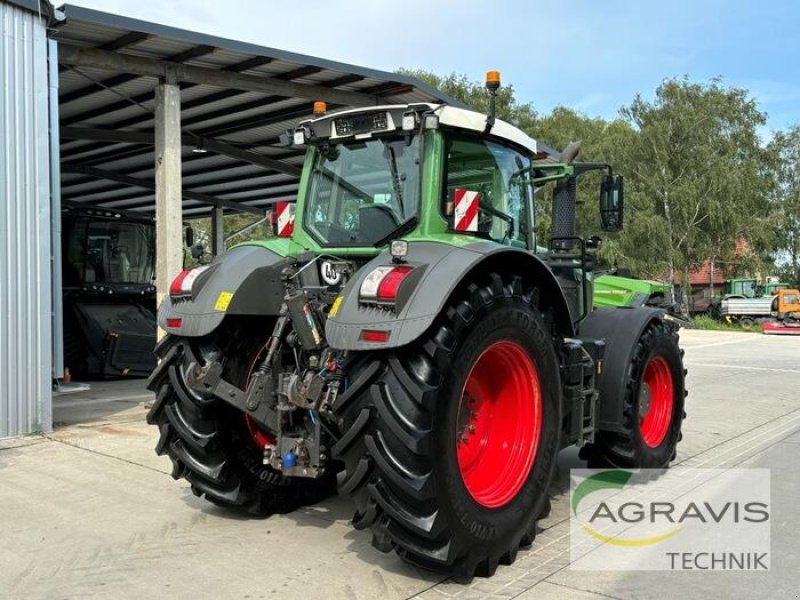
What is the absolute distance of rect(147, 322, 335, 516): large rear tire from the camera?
14.3ft

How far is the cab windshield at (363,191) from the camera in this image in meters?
4.26

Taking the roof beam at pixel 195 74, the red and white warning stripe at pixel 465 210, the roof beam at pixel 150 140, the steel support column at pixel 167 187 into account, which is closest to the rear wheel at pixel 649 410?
the red and white warning stripe at pixel 465 210

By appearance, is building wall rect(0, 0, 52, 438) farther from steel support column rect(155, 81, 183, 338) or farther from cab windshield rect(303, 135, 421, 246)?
cab windshield rect(303, 135, 421, 246)

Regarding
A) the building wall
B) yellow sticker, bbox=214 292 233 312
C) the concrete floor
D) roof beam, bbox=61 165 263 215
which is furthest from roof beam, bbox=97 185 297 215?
yellow sticker, bbox=214 292 233 312

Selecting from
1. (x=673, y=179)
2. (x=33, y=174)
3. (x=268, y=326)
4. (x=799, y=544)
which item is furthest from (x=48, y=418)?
(x=673, y=179)

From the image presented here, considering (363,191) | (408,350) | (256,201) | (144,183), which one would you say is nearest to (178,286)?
(363,191)

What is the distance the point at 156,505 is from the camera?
16.5ft

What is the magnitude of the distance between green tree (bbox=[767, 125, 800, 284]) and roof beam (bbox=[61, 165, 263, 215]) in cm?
3077

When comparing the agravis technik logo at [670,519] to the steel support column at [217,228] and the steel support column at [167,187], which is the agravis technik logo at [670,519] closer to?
the steel support column at [167,187]

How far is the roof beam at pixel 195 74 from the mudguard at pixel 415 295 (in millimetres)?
6597

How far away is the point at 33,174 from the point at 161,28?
229cm

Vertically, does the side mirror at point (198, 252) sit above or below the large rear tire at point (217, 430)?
above

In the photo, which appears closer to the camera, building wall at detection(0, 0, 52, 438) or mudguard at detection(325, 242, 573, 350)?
mudguard at detection(325, 242, 573, 350)

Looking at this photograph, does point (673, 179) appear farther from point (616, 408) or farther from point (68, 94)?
point (616, 408)
